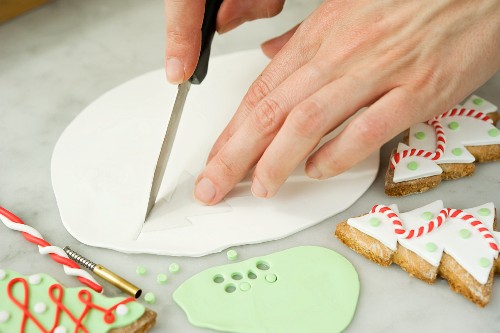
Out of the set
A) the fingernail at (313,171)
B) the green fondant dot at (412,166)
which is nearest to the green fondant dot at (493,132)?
the green fondant dot at (412,166)

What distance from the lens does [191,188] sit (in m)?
1.45

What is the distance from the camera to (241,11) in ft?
5.61

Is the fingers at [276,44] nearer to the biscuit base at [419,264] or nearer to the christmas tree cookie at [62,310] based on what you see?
the biscuit base at [419,264]

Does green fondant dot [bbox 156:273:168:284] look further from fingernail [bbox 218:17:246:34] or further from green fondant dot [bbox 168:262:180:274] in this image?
fingernail [bbox 218:17:246:34]

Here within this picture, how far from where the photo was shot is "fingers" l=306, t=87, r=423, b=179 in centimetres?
128

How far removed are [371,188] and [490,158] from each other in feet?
0.99

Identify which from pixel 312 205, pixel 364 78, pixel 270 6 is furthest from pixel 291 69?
pixel 270 6

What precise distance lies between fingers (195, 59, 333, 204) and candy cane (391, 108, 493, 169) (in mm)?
261

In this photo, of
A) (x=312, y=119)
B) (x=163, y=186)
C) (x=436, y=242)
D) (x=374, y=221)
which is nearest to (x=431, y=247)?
(x=436, y=242)

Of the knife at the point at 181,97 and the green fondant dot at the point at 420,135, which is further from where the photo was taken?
the green fondant dot at the point at 420,135

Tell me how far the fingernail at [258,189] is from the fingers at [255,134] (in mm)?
35

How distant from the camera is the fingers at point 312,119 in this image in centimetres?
128

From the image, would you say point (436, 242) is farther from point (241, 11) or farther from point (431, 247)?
point (241, 11)

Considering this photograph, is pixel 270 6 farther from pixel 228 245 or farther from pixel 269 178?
pixel 228 245
